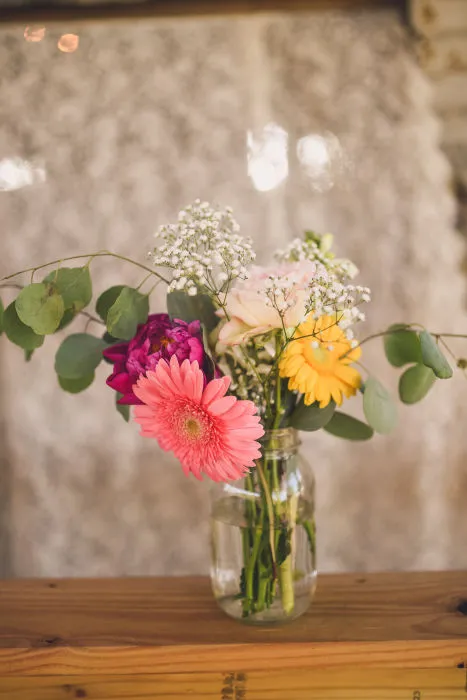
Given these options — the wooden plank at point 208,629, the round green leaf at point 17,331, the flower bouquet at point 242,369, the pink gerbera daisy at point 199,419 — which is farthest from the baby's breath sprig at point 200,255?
the wooden plank at point 208,629

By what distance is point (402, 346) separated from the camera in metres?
0.90

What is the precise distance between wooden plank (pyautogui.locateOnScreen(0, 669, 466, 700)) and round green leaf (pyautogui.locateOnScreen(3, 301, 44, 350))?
18.3 inches

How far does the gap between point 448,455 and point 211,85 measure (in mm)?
819

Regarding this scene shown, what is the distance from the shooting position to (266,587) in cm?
87

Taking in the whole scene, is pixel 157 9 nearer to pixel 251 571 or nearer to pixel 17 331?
pixel 17 331

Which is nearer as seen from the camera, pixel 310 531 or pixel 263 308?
pixel 263 308

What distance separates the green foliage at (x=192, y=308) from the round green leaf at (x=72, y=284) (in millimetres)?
118

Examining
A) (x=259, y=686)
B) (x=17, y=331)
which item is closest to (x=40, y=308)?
(x=17, y=331)

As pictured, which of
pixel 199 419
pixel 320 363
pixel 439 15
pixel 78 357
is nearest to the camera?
pixel 199 419

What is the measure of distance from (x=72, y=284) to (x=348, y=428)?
0.45 meters

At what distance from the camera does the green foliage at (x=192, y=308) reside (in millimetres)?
841

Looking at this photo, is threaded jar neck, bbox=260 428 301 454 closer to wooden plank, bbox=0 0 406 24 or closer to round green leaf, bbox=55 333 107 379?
round green leaf, bbox=55 333 107 379

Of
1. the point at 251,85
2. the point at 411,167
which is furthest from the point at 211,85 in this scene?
the point at 411,167

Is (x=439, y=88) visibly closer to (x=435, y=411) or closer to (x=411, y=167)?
(x=411, y=167)
